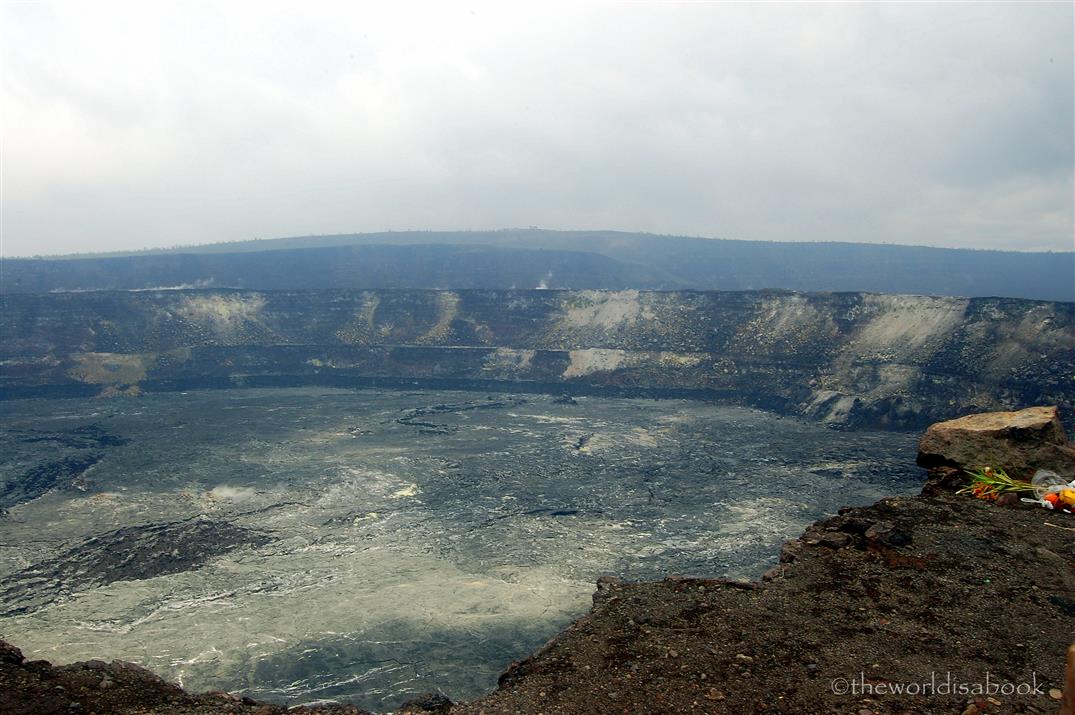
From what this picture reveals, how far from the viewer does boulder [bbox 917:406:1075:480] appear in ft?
53.4

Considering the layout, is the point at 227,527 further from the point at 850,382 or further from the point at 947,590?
the point at 850,382

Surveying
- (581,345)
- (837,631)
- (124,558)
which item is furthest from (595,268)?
(837,631)

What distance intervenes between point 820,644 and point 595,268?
393 ft

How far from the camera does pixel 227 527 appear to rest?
2594 centimetres

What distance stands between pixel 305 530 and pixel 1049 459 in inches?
923

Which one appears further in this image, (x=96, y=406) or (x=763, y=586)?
(x=96, y=406)

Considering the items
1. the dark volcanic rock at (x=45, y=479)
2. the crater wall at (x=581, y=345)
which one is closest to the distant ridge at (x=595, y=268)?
the crater wall at (x=581, y=345)

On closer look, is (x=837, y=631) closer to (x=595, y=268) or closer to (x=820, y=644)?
(x=820, y=644)

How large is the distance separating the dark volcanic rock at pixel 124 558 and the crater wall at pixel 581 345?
112 ft

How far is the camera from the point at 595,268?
128 metres

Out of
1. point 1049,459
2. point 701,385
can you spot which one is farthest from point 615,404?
point 1049,459

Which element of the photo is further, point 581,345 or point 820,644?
point 581,345

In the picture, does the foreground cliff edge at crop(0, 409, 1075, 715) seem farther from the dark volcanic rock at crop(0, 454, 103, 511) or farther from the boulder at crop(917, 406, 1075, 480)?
the dark volcanic rock at crop(0, 454, 103, 511)

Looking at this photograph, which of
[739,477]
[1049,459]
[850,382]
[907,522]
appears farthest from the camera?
Answer: [850,382]
